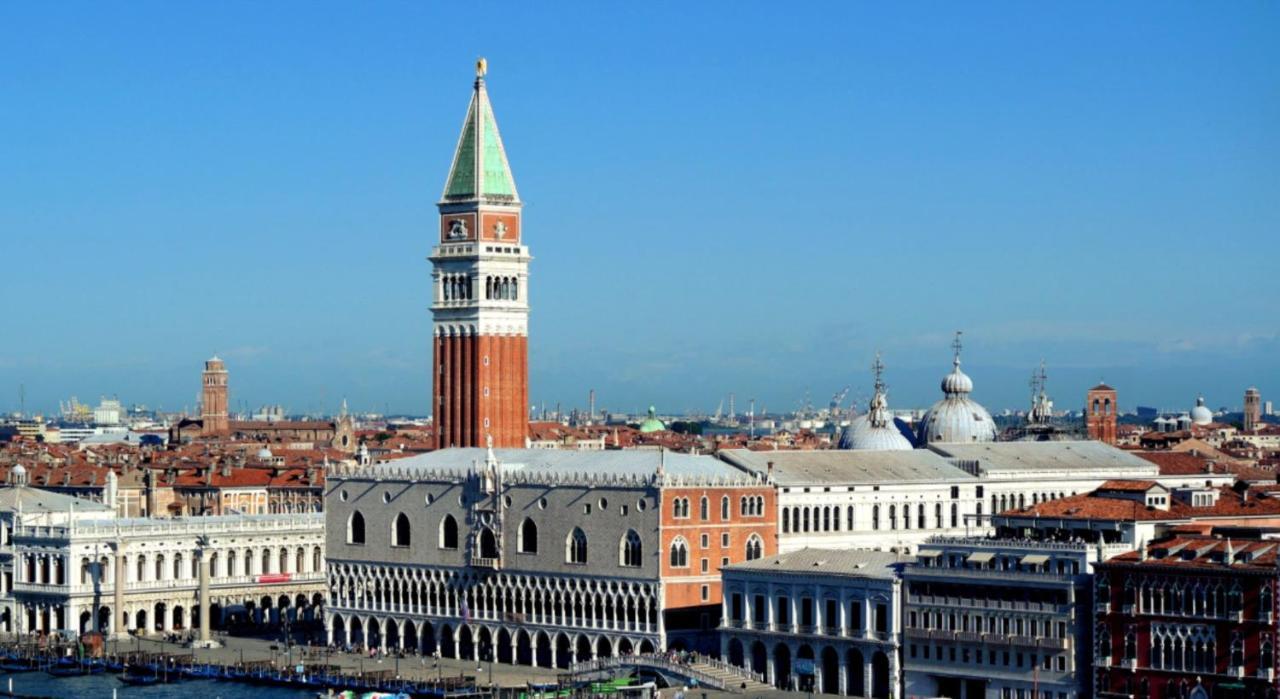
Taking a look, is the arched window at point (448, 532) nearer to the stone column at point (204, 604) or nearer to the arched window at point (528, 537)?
the arched window at point (528, 537)

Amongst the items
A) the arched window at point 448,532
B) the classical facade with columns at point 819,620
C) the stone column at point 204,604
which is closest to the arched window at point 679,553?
the classical facade with columns at point 819,620

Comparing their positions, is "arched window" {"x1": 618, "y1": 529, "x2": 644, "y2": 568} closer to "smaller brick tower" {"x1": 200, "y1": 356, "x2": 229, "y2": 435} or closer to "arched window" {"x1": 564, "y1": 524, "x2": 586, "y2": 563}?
"arched window" {"x1": 564, "y1": 524, "x2": 586, "y2": 563}

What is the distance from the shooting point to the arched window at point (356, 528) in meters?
88.8

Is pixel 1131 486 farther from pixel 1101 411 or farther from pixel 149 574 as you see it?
pixel 1101 411

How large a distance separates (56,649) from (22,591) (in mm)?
7149

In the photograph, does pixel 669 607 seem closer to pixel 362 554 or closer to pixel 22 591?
pixel 362 554

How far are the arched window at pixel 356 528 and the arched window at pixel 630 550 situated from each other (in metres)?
12.5

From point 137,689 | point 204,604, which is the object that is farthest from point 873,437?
point 137,689

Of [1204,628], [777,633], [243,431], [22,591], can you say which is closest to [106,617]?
[22,591]

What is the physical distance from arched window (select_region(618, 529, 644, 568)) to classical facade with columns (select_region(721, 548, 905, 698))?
11.6ft

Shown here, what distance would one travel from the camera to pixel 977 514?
284 ft

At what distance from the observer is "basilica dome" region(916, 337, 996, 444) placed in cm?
10012

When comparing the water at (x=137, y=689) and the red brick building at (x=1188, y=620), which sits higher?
the red brick building at (x=1188, y=620)

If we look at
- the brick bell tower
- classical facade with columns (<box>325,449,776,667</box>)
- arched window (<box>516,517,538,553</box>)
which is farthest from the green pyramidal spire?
arched window (<box>516,517,538,553</box>)
